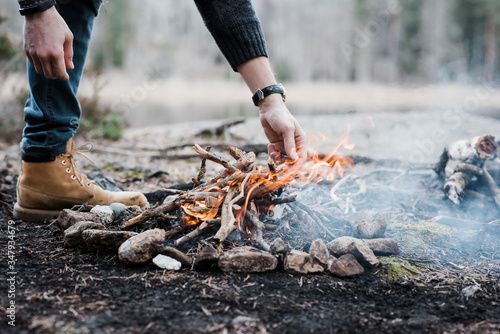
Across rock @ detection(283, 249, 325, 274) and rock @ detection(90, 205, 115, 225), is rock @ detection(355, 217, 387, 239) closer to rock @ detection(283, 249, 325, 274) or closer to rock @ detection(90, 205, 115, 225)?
rock @ detection(283, 249, 325, 274)

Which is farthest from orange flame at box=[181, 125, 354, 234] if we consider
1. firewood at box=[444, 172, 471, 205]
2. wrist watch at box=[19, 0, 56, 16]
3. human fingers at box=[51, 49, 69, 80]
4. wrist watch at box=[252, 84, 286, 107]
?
firewood at box=[444, 172, 471, 205]

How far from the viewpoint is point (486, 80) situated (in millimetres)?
23047

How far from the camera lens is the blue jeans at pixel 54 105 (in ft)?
8.43

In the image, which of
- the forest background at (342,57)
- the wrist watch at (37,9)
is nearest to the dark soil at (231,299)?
the wrist watch at (37,9)

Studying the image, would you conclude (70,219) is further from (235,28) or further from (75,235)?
(235,28)

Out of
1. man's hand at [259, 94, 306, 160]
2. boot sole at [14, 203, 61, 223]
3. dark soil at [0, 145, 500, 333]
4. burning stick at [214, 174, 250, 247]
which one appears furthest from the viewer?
boot sole at [14, 203, 61, 223]

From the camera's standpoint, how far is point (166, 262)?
1.90 metres

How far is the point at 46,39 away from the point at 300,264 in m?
1.70

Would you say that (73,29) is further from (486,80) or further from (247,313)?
(486,80)

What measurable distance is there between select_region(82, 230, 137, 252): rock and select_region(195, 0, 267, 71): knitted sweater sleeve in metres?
1.31

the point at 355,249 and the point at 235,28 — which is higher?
the point at 235,28

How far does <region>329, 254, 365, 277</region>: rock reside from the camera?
6.28ft

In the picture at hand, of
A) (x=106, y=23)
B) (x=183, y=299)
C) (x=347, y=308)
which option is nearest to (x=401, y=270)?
(x=347, y=308)

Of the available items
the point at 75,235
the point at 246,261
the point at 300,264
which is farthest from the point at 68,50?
the point at 300,264
